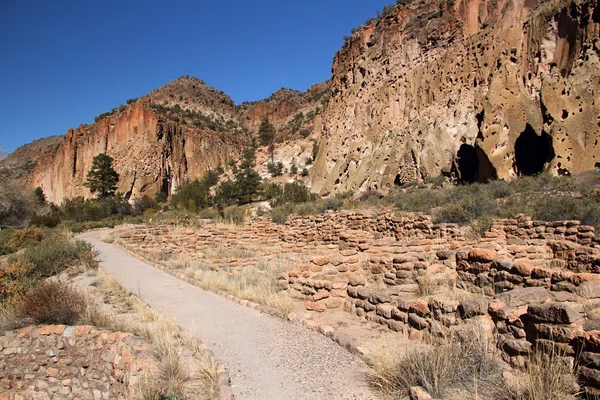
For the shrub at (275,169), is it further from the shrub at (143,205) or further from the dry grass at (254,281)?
the dry grass at (254,281)

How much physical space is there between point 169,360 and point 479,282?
195 inches

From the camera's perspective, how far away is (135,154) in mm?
48312

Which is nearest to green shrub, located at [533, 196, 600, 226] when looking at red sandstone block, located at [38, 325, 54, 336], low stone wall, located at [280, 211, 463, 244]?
low stone wall, located at [280, 211, 463, 244]

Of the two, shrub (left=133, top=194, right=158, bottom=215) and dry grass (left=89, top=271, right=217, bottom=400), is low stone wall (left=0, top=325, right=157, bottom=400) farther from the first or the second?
shrub (left=133, top=194, right=158, bottom=215)

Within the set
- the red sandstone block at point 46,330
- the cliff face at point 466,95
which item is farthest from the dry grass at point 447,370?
the cliff face at point 466,95

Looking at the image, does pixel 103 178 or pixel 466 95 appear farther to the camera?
pixel 103 178

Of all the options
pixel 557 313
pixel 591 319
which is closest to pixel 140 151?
pixel 557 313

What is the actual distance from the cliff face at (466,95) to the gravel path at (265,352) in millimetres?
16363

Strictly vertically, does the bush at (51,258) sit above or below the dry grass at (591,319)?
below

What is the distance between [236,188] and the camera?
37125 millimetres

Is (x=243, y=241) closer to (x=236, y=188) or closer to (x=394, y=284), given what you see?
(x=394, y=284)

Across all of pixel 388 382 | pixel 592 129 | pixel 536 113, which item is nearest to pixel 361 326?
pixel 388 382

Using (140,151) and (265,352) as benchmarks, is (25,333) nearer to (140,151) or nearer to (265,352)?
(265,352)

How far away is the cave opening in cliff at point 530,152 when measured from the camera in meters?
18.4
